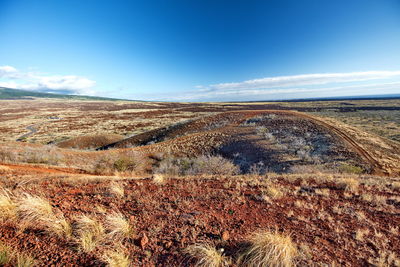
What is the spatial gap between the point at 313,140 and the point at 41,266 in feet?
74.8

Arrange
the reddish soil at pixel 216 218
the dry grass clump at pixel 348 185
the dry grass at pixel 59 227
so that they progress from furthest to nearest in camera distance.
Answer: the dry grass clump at pixel 348 185 < the dry grass at pixel 59 227 < the reddish soil at pixel 216 218

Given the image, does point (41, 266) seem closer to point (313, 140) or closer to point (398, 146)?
point (313, 140)

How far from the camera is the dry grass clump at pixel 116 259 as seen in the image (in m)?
→ 2.77

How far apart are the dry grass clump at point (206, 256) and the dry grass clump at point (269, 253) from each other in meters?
0.30

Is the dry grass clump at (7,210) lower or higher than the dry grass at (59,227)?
higher

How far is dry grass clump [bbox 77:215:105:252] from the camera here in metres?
3.15

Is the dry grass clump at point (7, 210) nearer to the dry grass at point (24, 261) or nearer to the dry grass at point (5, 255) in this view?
the dry grass at point (5, 255)

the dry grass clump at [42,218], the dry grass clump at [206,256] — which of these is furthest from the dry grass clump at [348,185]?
the dry grass clump at [42,218]

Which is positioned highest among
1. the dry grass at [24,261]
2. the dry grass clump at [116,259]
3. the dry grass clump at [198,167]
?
the dry grass at [24,261]

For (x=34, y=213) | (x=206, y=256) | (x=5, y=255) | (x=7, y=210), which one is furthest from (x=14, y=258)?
(x=206, y=256)

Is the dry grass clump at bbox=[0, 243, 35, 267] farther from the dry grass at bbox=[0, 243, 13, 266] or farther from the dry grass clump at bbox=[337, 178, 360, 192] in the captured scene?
the dry grass clump at bbox=[337, 178, 360, 192]

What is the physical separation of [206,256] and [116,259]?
1438 millimetres

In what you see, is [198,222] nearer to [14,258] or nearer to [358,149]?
[14,258]

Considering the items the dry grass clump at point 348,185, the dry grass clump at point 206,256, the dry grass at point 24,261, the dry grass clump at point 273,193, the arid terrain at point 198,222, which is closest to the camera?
the dry grass at point 24,261
